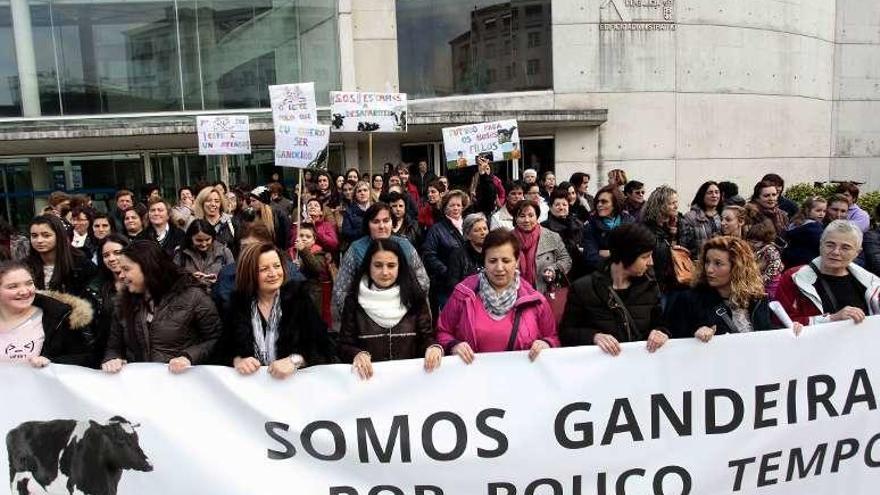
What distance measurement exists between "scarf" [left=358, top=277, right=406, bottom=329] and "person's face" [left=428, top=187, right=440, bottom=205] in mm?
4987

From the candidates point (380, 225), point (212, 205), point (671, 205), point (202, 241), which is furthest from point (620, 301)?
point (212, 205)

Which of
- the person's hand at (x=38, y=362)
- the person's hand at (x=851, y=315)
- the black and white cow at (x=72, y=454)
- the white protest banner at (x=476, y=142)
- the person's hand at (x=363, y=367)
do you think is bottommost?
the black and white cow at (x=72, y=454)

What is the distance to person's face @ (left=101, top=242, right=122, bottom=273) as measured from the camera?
460 cm

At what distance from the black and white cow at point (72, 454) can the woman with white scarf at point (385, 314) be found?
1.08 meters

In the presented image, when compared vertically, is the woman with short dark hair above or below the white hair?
below

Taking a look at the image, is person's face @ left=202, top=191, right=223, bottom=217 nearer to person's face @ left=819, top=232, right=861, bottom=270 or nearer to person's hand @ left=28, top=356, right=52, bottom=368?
person's hand @ left=28, top=356, right=52, bottom=368

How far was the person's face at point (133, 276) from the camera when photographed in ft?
11.6

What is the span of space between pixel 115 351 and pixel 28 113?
14.9m

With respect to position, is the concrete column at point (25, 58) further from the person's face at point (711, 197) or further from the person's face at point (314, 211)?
the person's face at point (711, 197)

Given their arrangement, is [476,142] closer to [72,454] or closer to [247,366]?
[247,366]

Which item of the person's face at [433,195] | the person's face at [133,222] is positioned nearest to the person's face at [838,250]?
the person's face at [433,195]

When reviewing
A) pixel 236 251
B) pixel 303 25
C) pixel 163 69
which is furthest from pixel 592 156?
pixel 236 251

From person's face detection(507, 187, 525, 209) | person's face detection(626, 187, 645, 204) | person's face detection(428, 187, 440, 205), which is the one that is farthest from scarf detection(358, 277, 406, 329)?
person's face detection(428, 187, 440, 205)

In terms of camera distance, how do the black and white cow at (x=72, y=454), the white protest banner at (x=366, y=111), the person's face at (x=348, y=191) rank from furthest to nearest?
1. the white protest banner at (x=366, y=111)
2. the person's face at (x=348, y=191)
3. the black and white cow at (x=72, y=454)
